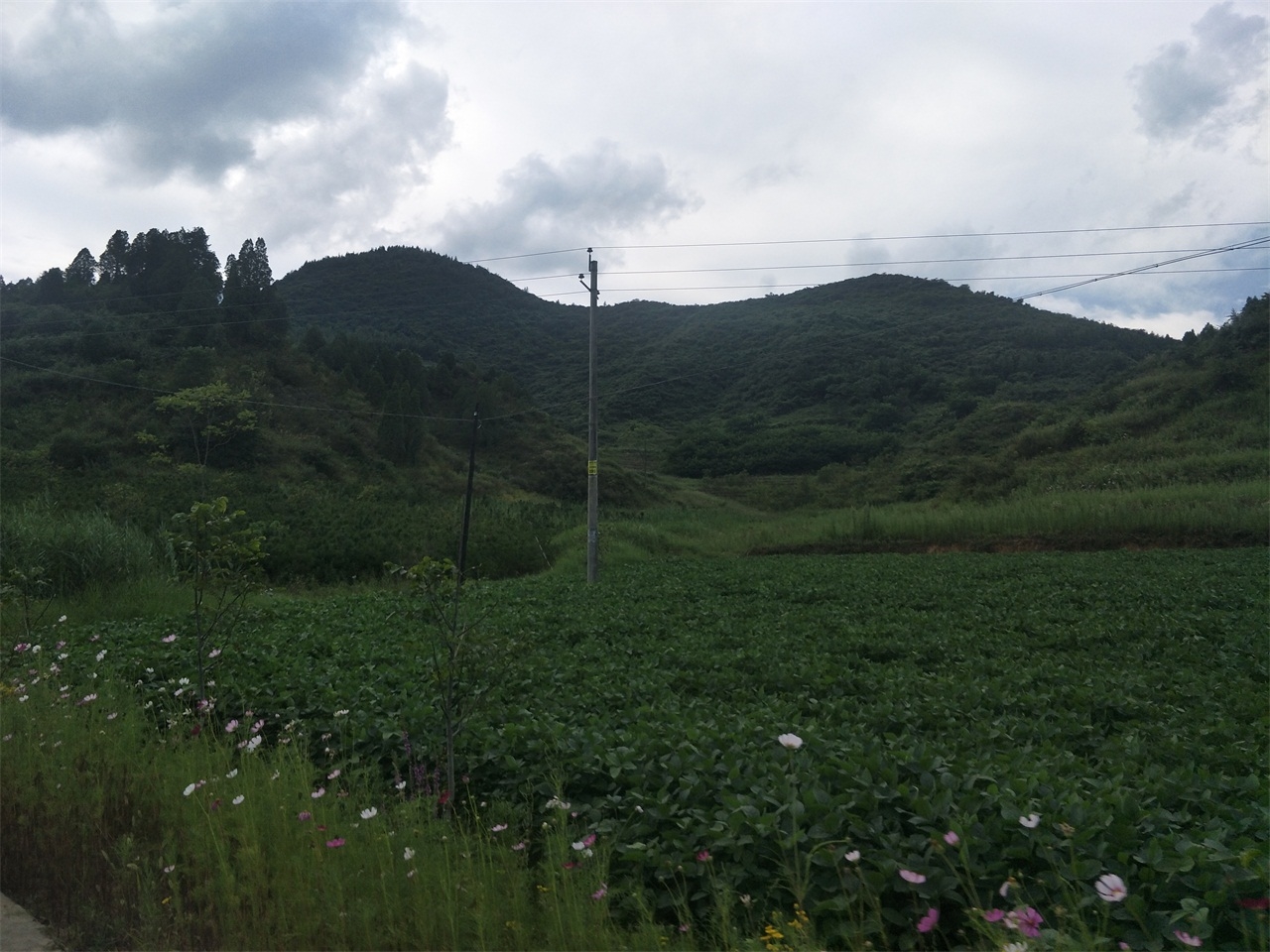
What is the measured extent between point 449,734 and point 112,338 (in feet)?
180

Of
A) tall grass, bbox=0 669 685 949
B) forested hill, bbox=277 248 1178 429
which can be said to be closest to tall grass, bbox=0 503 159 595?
tall grass, bbox=0 669 685 949

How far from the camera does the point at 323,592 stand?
22.7 m

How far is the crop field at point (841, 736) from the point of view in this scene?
312 centimetres

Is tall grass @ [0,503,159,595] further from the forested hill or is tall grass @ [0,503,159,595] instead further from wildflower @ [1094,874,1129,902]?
the forested hill

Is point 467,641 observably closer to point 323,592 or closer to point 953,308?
point 323,592

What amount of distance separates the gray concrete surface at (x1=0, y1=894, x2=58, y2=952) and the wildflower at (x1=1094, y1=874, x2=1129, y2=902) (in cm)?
398

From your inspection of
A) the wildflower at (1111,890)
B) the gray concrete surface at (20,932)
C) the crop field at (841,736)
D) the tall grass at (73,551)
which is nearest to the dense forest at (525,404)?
the tall grass at (73,551)

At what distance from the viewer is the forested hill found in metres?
62.5

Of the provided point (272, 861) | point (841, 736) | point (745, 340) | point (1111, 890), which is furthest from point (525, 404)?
point (1111, 890)

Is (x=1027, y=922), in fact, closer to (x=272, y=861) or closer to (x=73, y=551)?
(x=272, y=861)

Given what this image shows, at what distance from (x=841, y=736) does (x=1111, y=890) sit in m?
2.72

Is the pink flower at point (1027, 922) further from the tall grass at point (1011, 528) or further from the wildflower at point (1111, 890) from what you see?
the tall grass at point (1011, 528)

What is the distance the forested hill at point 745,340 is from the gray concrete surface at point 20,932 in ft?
148

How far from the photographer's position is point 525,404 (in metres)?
59.1
